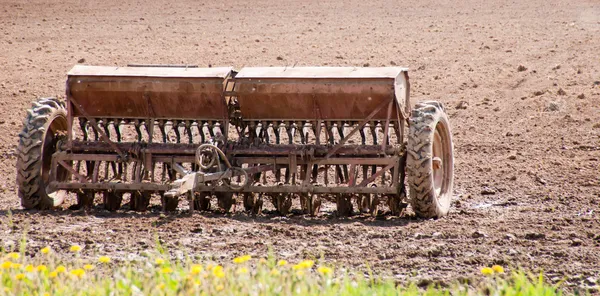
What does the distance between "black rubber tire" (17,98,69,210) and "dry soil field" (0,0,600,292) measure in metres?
0.26

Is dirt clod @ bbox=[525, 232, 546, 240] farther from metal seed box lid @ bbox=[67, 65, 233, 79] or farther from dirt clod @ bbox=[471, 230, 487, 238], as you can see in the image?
metal seed box lid @ bbox=[67, 65, 233, 79]

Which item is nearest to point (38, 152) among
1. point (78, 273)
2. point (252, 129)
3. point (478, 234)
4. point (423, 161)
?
point (252, 129)

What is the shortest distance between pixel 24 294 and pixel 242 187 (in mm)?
3865

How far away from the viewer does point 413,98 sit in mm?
17172

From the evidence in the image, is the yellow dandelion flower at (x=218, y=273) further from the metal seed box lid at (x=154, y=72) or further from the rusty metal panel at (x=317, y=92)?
the metal seed box lid at (x=154, y=72)

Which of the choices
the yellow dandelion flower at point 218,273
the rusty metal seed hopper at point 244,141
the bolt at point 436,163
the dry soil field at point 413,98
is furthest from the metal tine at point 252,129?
the yellow dandelion flower at point 218,273

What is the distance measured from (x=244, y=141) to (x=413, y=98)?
761 cm

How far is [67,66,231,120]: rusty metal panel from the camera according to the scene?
9.96 metres

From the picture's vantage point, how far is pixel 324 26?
24.6m

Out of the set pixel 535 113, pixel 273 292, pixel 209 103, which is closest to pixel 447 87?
pixel 535 113

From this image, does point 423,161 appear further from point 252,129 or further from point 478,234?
point 252,129

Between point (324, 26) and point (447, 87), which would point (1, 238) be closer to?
point (447, 87)

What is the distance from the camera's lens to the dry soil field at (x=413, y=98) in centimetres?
812

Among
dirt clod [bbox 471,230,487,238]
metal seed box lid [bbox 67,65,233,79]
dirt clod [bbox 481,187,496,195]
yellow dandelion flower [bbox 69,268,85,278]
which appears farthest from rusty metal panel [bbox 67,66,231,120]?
yellow dandelion flower [bbox 69,268,85,278]
